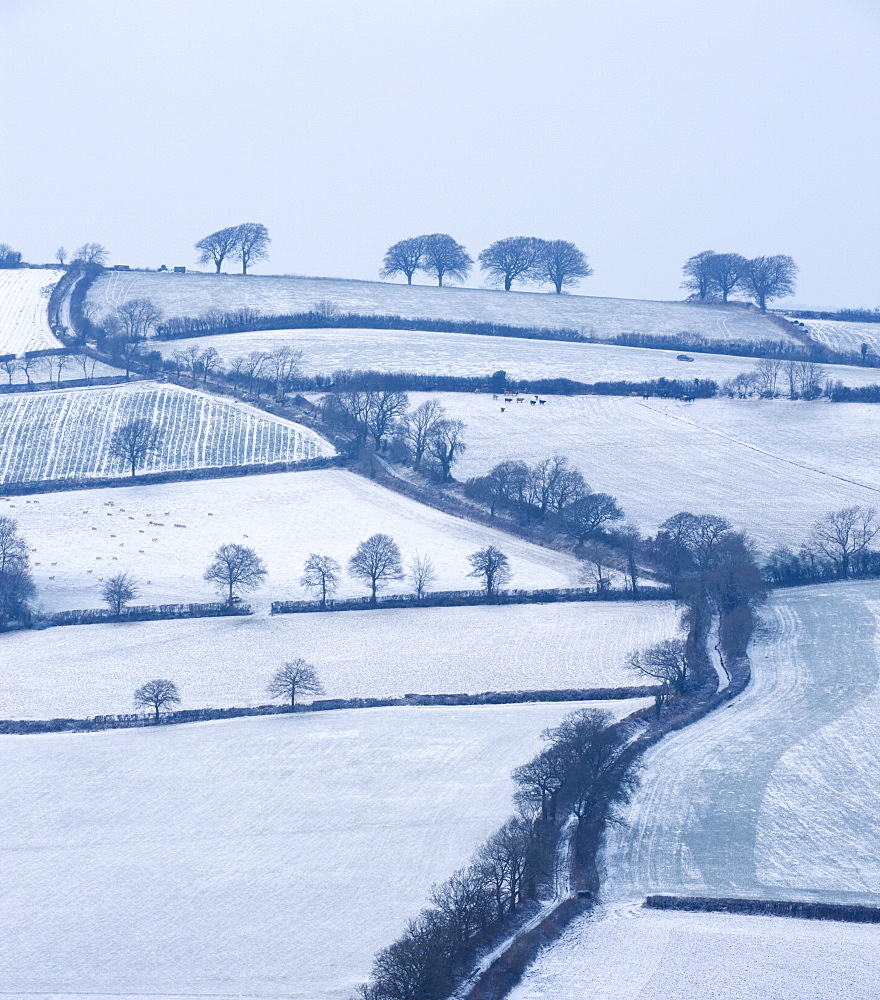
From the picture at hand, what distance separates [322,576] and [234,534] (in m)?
13.4

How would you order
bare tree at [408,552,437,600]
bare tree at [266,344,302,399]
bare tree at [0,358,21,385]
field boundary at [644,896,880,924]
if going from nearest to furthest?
field boundary at [644,896,880,924] < bare tree at [408,552,437,600] < bare tree at [266,344,302,399] < bare tree at [0,358,21,385]

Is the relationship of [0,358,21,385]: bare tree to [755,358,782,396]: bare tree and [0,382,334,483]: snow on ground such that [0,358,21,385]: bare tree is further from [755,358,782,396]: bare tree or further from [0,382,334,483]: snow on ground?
[755,358,782,396]: bare tree

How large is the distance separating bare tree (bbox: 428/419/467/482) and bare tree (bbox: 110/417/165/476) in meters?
20.5

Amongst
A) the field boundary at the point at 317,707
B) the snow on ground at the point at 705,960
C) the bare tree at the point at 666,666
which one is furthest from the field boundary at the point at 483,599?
the snow on ground at the point at 705,960

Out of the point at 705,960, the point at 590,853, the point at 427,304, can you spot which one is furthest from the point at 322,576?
the point at 427,304

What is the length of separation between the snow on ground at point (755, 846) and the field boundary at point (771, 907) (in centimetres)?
45

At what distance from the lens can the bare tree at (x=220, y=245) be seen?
6314 inches

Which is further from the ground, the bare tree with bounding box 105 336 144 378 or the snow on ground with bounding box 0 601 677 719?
the bare tree with bounding box 105 336 144 378

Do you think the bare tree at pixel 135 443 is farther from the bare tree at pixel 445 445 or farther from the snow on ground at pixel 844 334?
the snow on ground at pixel 844 334

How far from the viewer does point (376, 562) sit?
69.8 meters

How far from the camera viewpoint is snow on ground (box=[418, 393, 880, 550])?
84.9 metres

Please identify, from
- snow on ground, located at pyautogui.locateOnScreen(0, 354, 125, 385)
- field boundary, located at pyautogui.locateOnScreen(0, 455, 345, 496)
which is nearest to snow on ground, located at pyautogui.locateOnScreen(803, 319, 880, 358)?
field boundary, located at pyautogui.locateOnScreen(0, 455, 345, 496)

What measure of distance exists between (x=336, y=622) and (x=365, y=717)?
45.8ft

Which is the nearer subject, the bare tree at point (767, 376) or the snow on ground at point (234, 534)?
the snow on ground at point (234, 534)
